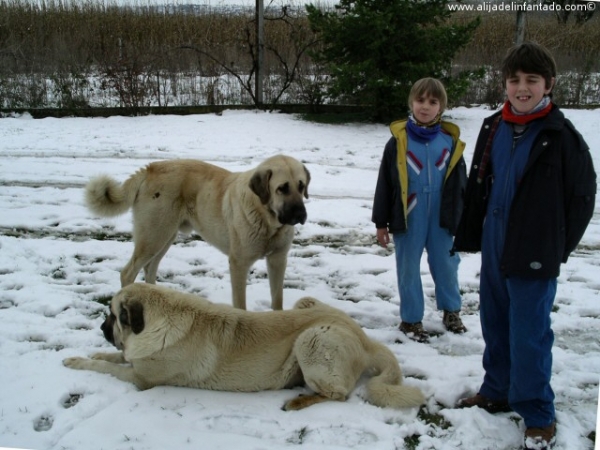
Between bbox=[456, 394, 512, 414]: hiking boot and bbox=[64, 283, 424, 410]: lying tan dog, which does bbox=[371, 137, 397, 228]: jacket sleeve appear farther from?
bbox=[456, 394, 512, 414]: hiking boot

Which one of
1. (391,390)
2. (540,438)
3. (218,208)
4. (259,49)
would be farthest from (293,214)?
(259,49)

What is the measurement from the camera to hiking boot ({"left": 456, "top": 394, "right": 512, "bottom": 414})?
3139 millimetres

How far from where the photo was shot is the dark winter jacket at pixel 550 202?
2547 mm

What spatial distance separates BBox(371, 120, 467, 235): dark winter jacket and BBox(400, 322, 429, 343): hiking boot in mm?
815

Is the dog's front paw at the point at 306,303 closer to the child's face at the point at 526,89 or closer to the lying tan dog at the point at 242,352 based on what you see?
the lying tan dog at the point at 242,352

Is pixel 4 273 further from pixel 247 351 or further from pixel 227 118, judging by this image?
pixel 227 118

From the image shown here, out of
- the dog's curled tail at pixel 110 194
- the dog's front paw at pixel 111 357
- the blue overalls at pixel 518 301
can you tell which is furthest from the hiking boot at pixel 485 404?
the dog's curled tail at pixel 110 194

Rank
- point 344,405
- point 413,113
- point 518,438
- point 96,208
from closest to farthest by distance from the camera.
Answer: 1. point 518,438
2. point 344,405
3. point 413,113
4. point 96,208

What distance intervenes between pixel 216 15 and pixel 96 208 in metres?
12.0

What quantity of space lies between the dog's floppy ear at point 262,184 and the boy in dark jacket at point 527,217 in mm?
1601

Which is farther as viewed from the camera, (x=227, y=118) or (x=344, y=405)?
(x=227, y=118)

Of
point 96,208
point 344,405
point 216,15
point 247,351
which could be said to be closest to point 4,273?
point 96,208

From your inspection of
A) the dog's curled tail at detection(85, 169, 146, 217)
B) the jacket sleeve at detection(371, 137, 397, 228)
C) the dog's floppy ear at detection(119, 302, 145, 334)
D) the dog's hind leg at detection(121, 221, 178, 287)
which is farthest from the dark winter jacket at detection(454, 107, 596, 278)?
the dog's curled tail at detection(85, 169, 146, 217)

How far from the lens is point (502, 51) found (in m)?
13.5
